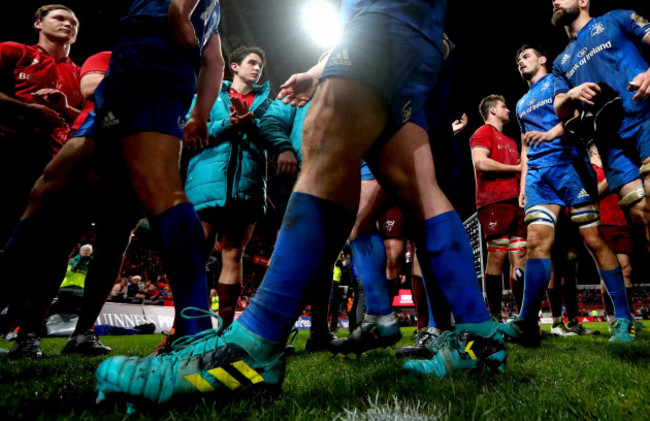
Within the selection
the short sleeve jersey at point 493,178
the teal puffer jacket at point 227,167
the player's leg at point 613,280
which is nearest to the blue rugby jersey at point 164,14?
the teal puffer jacket at point 227,167

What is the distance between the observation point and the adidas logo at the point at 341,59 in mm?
1139

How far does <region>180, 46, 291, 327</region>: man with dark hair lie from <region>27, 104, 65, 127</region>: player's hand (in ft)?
3.60

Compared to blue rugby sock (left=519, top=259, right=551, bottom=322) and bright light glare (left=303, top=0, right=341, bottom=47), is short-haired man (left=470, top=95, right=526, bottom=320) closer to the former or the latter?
blue rugby sock (left=519, top=259, right=551, bottom=322)

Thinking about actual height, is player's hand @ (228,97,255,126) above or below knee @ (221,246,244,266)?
above

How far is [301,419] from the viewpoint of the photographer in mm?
788

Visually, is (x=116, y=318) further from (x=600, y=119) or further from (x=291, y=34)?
(x=291, y=34)

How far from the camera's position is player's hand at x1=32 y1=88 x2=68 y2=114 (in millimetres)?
2727

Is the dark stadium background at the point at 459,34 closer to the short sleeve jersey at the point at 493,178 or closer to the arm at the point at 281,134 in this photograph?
the short sleeve jersey at the point at 493,178

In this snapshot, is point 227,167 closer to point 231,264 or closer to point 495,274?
point 231,264

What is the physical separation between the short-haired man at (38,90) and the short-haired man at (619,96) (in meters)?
3.90

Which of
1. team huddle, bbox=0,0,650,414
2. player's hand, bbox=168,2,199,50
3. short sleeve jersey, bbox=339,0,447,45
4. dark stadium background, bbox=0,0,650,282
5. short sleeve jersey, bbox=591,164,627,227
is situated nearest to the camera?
team huddle, bbox=0,0,650,414

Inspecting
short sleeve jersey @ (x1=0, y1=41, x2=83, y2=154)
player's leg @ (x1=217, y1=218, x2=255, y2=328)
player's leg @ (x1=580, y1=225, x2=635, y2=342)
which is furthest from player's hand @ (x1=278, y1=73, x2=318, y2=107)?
player's leg @ (x1=580, y1=225, x2=635, y2=342)

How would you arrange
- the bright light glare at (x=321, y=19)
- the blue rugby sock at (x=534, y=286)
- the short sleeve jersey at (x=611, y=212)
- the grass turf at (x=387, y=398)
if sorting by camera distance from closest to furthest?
the grass turf at (x=387, y=398), the blue rugby sock at (x=534, y=286), the short sleeve jersey at (x=611, y=212), the bright light glare at (x=321, y=19)

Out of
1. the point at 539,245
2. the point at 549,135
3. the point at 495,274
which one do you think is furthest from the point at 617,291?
the point at 549,135
